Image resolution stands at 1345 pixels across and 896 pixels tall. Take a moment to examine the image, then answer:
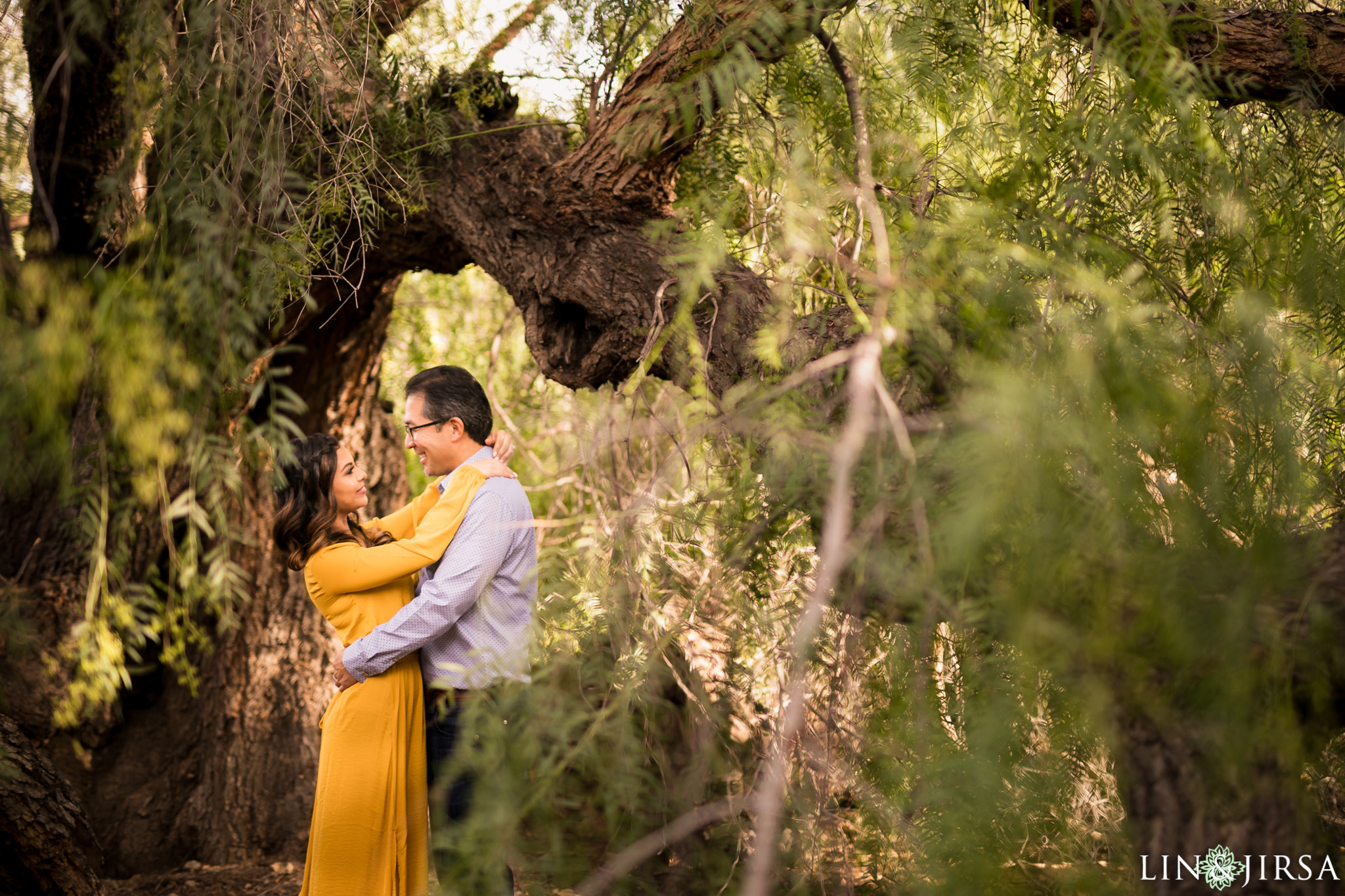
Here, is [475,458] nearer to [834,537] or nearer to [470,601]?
[470,601]

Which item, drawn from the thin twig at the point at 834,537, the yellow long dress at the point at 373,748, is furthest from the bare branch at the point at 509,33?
the thin twig at the point at 834,537

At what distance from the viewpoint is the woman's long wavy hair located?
7.45 ft

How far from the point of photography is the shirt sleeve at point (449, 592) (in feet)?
6.82

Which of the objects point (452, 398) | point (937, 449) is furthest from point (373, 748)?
point (937, 449)

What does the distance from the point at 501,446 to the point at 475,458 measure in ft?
0.36

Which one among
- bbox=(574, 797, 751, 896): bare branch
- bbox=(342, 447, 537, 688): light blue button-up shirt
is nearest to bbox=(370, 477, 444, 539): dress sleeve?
bbox=(342, 447, 537, 688): light blue button-up shirt

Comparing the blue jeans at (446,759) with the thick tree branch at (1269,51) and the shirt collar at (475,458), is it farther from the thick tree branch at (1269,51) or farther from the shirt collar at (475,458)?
the thick tree branch at (1269,51)

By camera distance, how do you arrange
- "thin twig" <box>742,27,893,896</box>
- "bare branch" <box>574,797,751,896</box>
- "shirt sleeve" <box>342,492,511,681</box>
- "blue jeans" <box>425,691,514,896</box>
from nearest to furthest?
"thin twig" <box>742,27,893,896</box> → "bare branch" <box>574,797,751,896</box> → "blue jeans" <box>425,691,514,896</box> → "shirt sleeve" <box>342,492,511,681</box>

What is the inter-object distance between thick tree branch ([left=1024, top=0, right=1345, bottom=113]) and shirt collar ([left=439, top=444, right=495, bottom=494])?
5.33 feet

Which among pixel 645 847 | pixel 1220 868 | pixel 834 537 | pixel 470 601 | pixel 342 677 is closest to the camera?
pixel 834 537

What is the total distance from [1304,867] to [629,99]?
91.1 inches

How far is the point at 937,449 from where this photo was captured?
1429 millimetres

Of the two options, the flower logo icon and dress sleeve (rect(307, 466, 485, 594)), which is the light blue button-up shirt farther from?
the flower logo icon

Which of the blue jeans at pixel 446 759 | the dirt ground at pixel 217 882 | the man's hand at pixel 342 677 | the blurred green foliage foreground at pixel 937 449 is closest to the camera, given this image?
the blurred green foliage foreground at pixel 937 449
